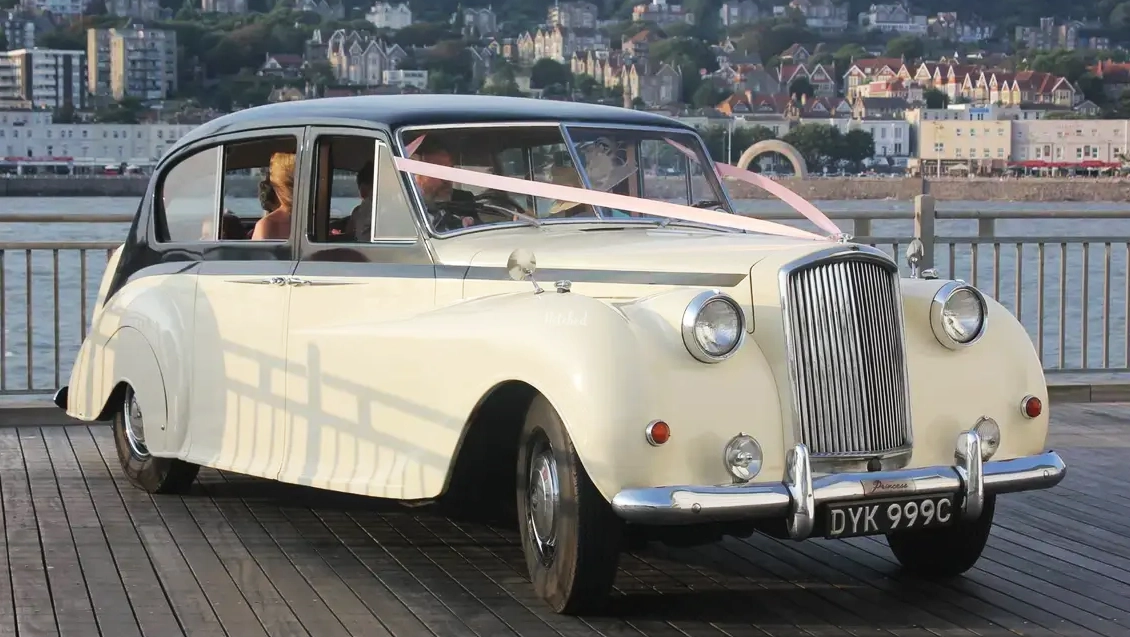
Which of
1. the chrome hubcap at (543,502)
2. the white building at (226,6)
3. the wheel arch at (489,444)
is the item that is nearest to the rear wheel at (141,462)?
the wheel arch at (489,444)

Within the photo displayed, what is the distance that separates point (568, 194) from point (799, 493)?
166cm

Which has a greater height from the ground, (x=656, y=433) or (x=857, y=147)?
(x=857, y=147)

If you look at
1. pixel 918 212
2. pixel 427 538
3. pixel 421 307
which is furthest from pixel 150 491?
pixel 918 212

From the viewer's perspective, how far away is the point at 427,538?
6.20 m

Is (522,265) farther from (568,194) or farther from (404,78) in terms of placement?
(404,78)

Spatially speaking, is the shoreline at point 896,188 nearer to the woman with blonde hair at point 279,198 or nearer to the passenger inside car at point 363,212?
the woman with blonde hair at point 279,198

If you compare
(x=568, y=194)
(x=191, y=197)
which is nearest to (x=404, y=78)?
(x=191, y=197)

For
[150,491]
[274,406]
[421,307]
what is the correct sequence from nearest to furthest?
1. [421,307]
2. [274,406]
3. [150,491]

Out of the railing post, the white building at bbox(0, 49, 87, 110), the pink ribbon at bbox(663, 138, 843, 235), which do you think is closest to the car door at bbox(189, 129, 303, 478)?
the pink ribbon at bbox(663, 138, 843, 235)

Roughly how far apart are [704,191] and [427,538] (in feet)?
5.73

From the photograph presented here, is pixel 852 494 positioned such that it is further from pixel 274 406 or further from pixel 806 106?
pixel 806 106

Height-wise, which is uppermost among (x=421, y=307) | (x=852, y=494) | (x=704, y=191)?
(x=704, y=191)

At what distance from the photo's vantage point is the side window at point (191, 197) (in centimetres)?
689

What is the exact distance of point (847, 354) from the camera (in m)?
4.92
